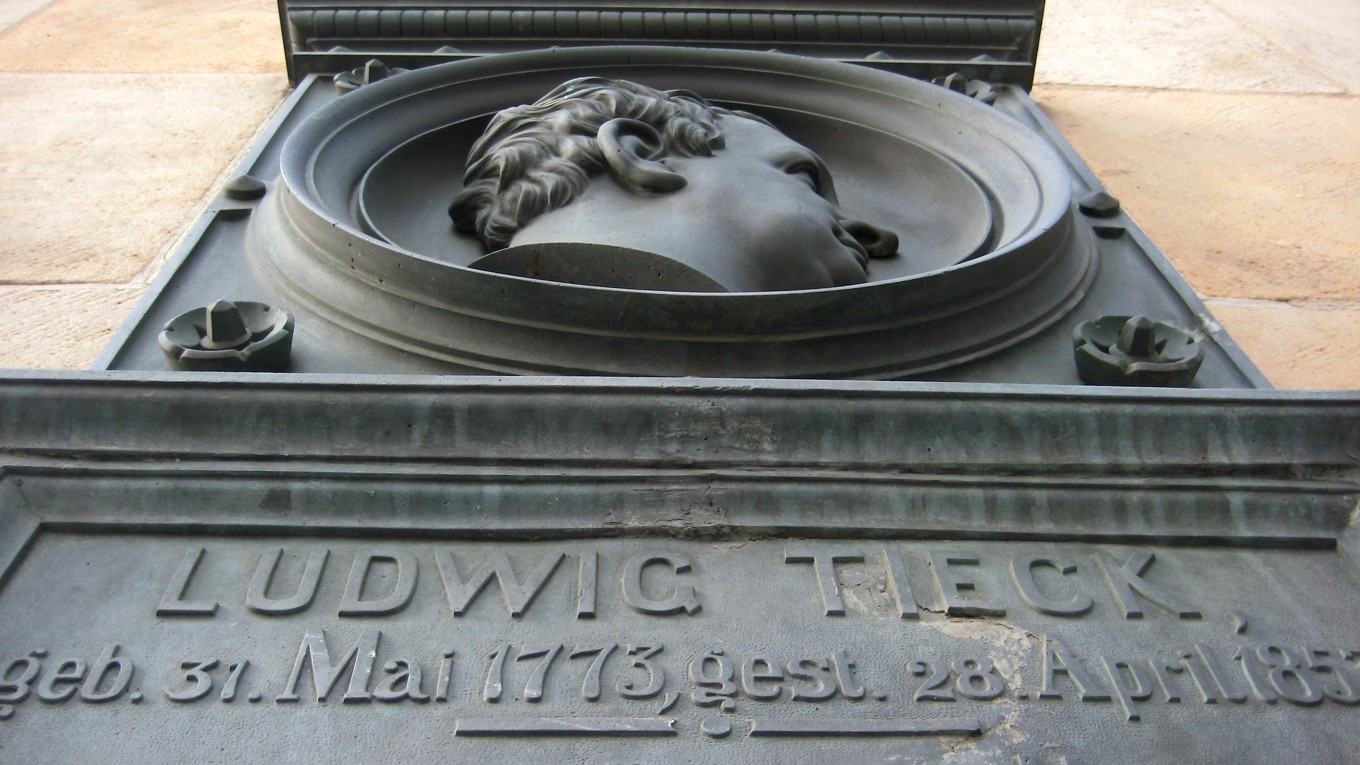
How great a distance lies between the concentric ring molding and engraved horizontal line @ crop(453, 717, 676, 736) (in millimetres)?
924

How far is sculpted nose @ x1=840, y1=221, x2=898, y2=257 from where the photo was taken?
3699mm

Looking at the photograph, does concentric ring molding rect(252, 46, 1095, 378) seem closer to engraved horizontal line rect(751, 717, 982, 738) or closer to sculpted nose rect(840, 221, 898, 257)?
sculpted nose rect(840, 221, 898, 257)

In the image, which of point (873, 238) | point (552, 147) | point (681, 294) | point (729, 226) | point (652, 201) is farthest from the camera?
point (873, 238)

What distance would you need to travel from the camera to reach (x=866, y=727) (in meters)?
2.20

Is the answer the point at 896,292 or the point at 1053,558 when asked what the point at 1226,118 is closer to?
the point at 896,292

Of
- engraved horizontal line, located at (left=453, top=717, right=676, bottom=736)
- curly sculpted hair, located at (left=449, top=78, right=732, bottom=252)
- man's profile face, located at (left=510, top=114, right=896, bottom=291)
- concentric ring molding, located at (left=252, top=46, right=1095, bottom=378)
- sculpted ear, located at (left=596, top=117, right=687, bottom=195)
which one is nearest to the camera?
engraved horizontal line, located at (left=453, top=717, right=676, bottom=736)

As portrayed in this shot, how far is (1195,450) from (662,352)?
1.24m

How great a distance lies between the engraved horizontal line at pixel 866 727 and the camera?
2.19 meters

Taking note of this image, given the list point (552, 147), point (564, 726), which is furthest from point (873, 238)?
point (564, 726)

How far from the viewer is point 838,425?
8.71ft

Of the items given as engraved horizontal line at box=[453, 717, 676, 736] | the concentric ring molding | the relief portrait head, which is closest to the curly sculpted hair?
the relief portrait head

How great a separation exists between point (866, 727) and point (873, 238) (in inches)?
74.5

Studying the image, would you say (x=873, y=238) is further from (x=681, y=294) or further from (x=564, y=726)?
(x=564, y=726)

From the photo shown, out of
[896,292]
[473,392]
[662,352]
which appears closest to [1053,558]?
[896,292]
